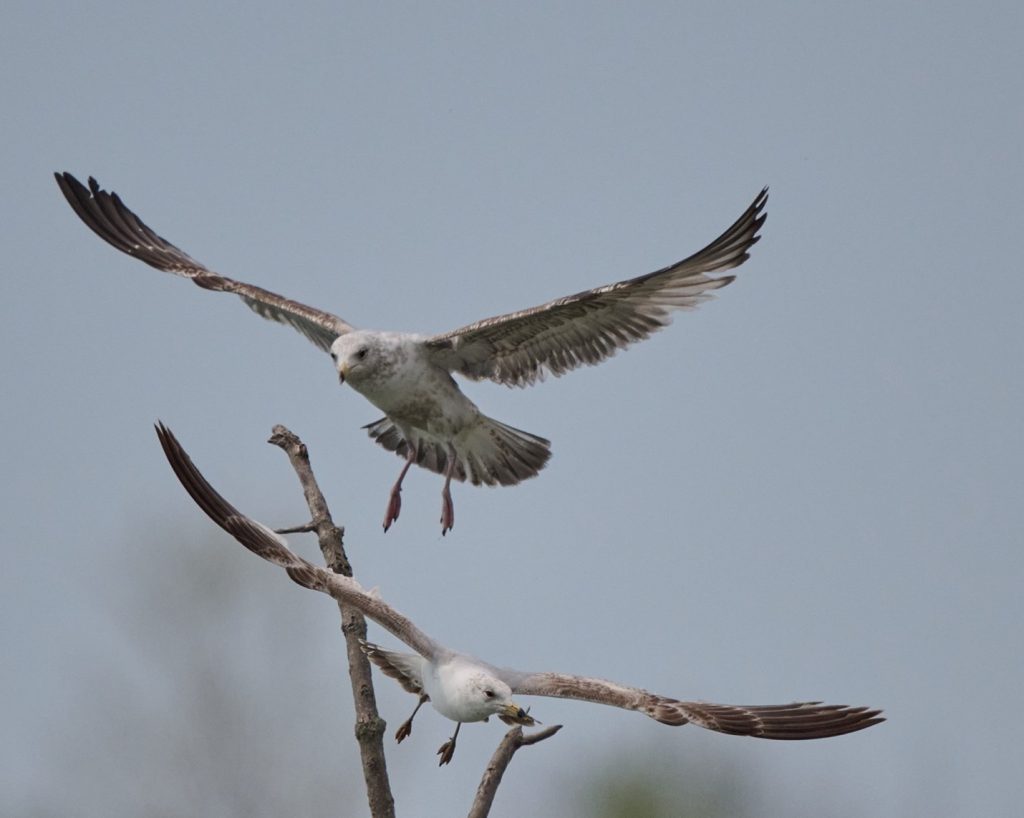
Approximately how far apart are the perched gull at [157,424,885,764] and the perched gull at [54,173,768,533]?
7.68 feet

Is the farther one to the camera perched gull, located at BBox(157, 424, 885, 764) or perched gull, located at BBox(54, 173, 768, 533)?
perched gull, located at BBox(54, 173, 768, 533)

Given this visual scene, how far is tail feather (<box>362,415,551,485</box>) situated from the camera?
982cm

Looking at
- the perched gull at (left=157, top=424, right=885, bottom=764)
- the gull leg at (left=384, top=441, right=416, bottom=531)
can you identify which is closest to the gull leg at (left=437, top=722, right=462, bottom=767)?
the perched gull at (left=157, top=424, right=885, bottom=764)

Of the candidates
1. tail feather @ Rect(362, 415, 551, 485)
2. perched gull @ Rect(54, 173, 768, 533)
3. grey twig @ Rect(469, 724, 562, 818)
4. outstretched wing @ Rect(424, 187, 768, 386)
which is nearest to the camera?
grey twig @ Rect(469, 724, 562, 818)

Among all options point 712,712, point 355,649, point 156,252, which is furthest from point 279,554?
point 156,252

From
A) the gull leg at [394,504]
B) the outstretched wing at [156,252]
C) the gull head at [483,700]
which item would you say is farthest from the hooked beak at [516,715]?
the outstretched wing at [156,252]

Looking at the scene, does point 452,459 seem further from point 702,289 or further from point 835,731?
point 835,731

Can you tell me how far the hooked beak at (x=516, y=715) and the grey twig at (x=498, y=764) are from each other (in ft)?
0.51

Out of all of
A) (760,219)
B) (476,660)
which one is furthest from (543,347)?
(476,660)

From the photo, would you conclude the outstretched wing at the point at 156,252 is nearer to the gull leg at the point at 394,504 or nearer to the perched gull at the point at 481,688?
the gull leg at the point at 394,504

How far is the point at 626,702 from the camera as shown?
6555mm

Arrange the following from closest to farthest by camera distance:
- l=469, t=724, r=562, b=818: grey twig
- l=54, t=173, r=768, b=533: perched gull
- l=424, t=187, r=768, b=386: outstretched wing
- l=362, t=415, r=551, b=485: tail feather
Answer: l=469, t=724, r=562, b=818: grey twig → l=424, t=187, r=768, b=386: outstretched wing → l=54, t=173, r=768, b=533: perched gull → l=362, t=415, r=551, b=485: tail feather

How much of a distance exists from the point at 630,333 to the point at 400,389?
143cm

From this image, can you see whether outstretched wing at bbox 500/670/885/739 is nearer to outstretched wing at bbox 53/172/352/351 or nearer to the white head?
the white head
